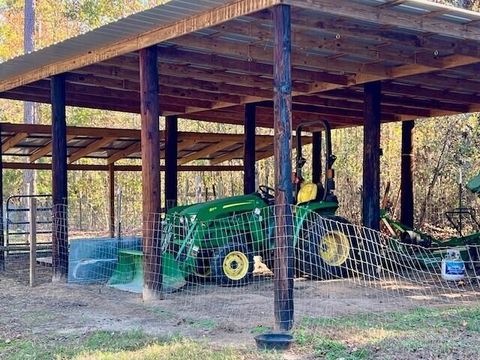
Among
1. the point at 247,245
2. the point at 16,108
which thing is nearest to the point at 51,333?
the point at 247,245

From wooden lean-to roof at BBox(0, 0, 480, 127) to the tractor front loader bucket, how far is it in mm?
2655

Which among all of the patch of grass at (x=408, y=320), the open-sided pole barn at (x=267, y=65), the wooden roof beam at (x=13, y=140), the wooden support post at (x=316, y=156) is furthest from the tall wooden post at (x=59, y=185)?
the wooden support post at (x=316, y=156)

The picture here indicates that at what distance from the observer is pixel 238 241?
8844 mm

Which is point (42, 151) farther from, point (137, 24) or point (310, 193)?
point (137, 24)

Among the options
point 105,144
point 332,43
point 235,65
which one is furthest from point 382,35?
point 105,144

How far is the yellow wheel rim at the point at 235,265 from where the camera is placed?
870cm

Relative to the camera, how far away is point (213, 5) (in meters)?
6.44

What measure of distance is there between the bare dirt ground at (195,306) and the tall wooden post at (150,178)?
354 mm

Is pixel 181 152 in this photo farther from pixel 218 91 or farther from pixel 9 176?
pixel 9 176

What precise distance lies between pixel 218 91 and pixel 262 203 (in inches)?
108

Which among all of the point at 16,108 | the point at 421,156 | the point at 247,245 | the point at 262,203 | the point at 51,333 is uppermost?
the point at 16,108

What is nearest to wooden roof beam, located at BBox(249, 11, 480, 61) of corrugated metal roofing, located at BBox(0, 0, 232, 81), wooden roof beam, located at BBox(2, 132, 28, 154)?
corrugated metal roofing, located at BBox(0, 0, 232, 81)

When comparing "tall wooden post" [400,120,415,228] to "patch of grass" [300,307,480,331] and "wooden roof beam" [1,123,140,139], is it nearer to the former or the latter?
"wooden roof beam" [1,123,140,139]

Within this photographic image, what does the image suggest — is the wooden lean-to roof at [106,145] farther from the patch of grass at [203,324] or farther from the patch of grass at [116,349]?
the patch of grass at [116,349]
